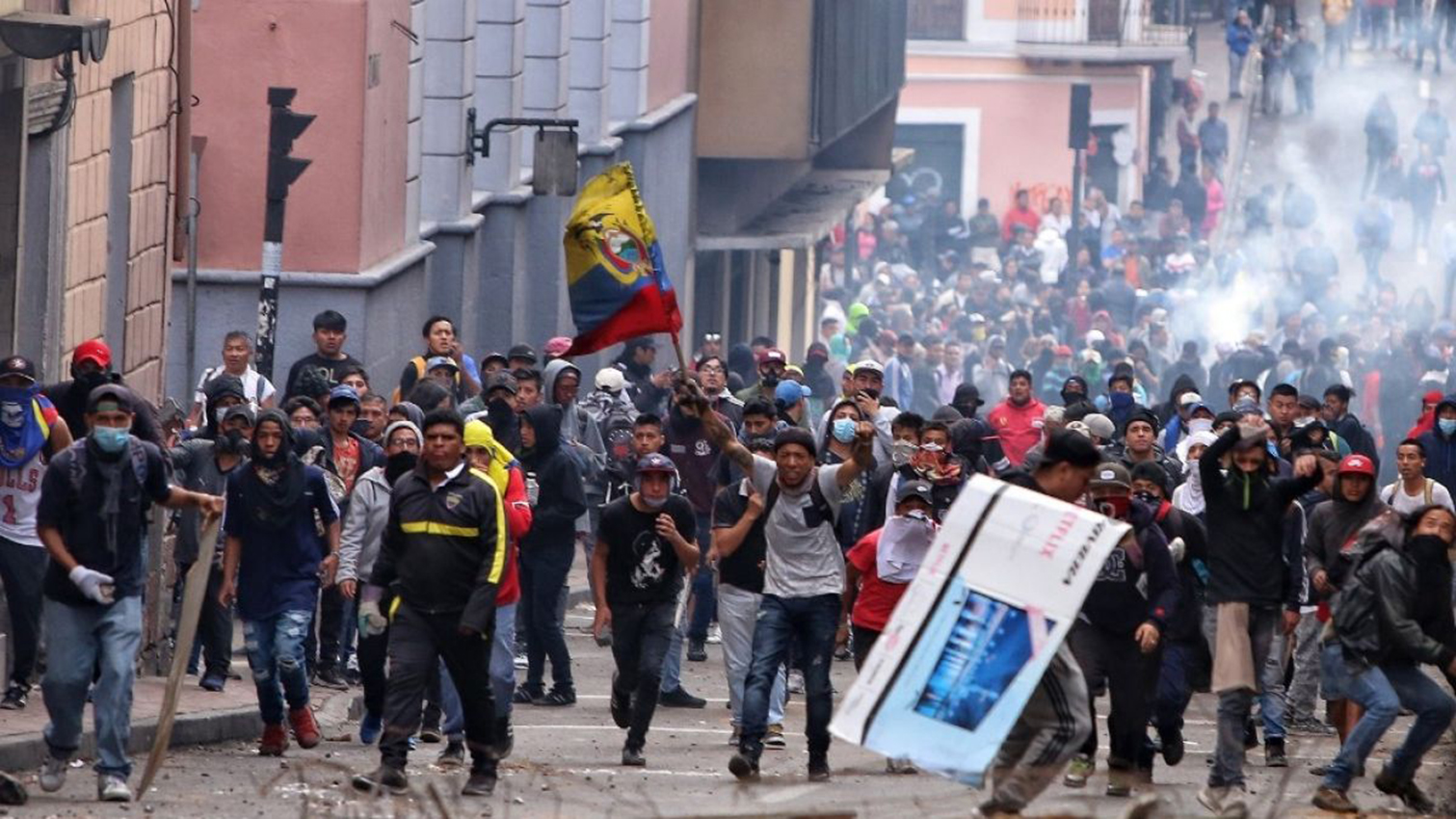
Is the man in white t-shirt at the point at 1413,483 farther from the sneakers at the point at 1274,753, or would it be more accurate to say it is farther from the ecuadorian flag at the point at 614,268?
the ecuadorian flag at the point at 614,268

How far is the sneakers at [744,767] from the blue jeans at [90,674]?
8.14ft

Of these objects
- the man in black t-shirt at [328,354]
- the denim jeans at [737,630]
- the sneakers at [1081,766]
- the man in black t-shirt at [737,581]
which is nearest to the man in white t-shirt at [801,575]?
the man in black t-shirt at [737,581]

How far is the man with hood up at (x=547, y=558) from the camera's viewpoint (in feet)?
52.7

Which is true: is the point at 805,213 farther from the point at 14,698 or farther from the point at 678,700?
the point at 14,698

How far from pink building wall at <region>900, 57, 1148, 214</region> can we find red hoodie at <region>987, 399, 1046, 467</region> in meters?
36.5

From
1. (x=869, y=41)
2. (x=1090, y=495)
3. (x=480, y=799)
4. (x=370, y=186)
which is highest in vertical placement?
(x=869, y=41)

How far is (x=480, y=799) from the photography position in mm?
12625

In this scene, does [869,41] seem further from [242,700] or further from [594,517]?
[242,700]

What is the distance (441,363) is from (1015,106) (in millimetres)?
41230

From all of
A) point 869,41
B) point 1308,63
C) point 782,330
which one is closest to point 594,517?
point 869,41

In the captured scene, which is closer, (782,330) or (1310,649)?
(1310,649)

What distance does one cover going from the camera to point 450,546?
1252 cm

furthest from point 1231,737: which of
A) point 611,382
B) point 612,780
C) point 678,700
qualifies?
point 611,382

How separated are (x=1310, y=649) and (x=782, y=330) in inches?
1037
